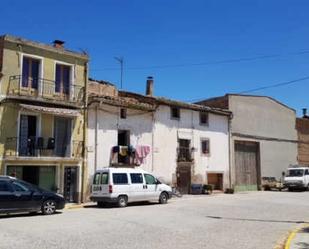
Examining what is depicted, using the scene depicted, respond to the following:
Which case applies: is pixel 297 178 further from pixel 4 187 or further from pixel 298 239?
pixel 298 239

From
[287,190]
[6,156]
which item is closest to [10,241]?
[6,156]

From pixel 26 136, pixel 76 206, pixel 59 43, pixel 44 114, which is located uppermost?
pixel 59 43

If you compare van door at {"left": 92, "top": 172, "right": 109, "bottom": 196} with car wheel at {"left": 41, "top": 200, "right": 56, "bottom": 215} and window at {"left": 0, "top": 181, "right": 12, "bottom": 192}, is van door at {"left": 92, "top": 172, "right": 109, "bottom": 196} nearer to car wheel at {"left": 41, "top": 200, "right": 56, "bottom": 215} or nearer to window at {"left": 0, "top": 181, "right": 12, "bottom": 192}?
car wheel at {"left": 41, "top": 200, "right": 56, "bottom": 215}

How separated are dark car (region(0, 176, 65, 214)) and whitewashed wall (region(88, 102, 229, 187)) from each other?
8.33 m

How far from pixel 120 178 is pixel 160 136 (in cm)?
942

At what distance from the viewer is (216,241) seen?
12664 millimetres

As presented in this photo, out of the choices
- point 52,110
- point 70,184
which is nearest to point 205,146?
point 70,184

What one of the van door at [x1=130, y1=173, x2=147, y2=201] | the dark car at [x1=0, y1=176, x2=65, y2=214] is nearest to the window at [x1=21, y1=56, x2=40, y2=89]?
the van door at [x1=130, y1=173, x2=147, y2=201]

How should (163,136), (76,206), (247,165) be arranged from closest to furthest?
(76,206) < (163,136) < (247,165)

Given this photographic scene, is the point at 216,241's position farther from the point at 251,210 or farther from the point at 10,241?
the point at 251,210

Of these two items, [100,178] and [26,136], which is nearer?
[100,178]

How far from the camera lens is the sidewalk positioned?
11.6 metres

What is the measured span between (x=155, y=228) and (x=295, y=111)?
35.9 m

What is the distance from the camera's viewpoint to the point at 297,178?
41.4m
